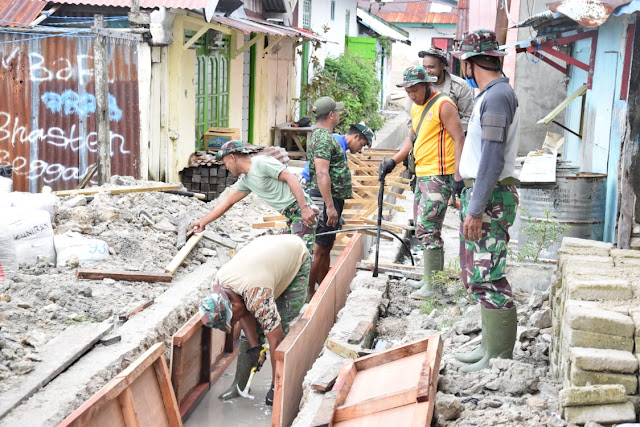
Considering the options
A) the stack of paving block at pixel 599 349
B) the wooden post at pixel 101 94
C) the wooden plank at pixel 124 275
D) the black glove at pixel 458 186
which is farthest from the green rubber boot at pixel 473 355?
the wooden post at pixel 101 94

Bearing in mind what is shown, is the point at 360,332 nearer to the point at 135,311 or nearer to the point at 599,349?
the point at 135,311

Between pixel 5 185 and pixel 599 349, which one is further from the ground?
Result: pixel 5 185

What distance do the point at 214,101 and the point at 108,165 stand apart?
4.64 metres

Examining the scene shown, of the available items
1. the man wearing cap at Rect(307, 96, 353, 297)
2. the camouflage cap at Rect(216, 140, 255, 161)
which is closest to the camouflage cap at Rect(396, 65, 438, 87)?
the man wearing cap at Rect(307, 96, 353, 297)

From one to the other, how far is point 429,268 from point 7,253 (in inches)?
142

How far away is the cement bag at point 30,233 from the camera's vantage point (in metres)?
6.94

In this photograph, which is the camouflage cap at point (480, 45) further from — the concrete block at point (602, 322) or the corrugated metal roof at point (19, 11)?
the corrugated metal roof at point (19, 11)

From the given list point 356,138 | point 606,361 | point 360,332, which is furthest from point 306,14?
point 606,361

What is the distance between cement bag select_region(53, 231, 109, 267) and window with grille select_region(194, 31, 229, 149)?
5.96 m

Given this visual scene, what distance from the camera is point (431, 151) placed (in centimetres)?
621

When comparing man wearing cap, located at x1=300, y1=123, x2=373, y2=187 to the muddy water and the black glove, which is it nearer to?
the black glove

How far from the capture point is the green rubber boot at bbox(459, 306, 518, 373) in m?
4.62

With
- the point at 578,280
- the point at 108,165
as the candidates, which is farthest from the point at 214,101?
the point at 578,280

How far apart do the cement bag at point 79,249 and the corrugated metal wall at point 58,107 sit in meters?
3.04
